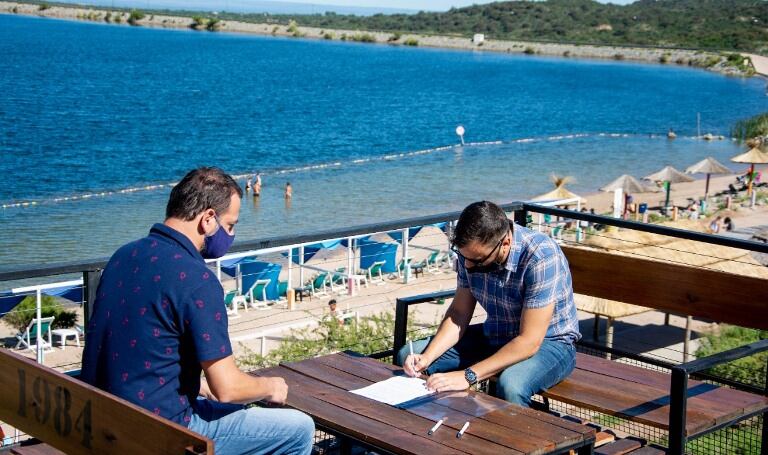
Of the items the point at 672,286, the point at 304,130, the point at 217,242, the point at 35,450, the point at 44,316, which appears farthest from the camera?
the point at 304,130

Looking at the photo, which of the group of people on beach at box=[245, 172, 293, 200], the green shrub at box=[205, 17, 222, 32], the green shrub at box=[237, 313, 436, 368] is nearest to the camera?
the green shrub at box=[237, 313, 436, 368]

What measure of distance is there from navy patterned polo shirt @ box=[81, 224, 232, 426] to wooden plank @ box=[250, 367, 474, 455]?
57 centimetres

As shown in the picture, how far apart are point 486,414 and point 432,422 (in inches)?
8.9

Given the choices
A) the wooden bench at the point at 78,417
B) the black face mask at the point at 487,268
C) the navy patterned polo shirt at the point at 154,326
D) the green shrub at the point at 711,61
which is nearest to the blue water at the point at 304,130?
the green shrub at the point at 711,61

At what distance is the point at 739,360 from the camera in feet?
31.8

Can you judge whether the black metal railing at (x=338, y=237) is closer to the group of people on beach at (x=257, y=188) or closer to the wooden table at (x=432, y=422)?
the wooden table at (x=432, y=422)

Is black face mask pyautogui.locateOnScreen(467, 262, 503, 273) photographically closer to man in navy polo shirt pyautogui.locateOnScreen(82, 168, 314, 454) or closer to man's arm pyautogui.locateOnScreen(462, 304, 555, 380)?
man's arm pyautogui.locateOnScreen(462, 304, 555, 380)

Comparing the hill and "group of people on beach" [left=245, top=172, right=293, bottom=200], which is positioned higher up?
the hill

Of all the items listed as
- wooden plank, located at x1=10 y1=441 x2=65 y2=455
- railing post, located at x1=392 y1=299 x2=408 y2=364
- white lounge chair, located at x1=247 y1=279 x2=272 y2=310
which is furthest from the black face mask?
white lounge chair, located at x1=247 y1=279 x2=272 y2=310

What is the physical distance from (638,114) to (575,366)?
223 feet

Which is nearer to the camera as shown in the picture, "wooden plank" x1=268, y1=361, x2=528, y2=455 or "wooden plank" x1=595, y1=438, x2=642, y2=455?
"wooden plank" x1=268, y1=361, x2=528, y2=455

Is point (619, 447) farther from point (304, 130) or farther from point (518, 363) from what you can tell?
point (304, 130)

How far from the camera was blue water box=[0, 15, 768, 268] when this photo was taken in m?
31.7

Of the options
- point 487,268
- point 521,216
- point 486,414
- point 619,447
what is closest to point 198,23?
point 521,216
